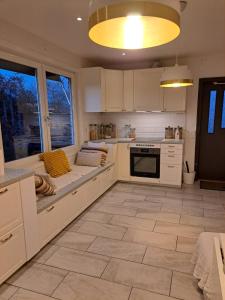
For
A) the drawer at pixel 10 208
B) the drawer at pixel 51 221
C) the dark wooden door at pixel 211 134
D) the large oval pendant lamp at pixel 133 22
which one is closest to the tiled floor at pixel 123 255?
the drawer at pixel 51 221

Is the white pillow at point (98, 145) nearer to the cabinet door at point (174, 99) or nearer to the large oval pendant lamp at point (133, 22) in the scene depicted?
the cabinet door at point (174, 99)

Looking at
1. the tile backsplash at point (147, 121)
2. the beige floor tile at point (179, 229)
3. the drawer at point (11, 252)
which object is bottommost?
the beige floor tile at point (179, 229)

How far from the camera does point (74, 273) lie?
206cm

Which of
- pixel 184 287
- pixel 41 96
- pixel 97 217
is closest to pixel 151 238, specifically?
pixel 184 287

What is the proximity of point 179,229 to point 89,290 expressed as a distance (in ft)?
4.66

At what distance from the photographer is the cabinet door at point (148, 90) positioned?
4.32m

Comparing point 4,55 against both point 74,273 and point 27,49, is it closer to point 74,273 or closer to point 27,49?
point 27,49

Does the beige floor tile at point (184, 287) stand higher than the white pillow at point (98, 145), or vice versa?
the white pillow at point (98, 145)

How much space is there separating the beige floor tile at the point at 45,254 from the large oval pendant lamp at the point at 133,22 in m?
2.14

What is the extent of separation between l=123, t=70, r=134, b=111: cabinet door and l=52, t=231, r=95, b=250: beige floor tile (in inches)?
110

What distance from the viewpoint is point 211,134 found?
177 inches

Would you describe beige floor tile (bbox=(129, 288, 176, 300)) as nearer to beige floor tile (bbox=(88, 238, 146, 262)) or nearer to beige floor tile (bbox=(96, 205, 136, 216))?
beige floor tile (bbox=(88, 238, 146, 262))

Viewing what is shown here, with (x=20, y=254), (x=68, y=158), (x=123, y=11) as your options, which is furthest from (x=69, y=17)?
(x=20, y=254)

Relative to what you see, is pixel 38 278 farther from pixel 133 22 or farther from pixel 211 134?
pixel 211 134
